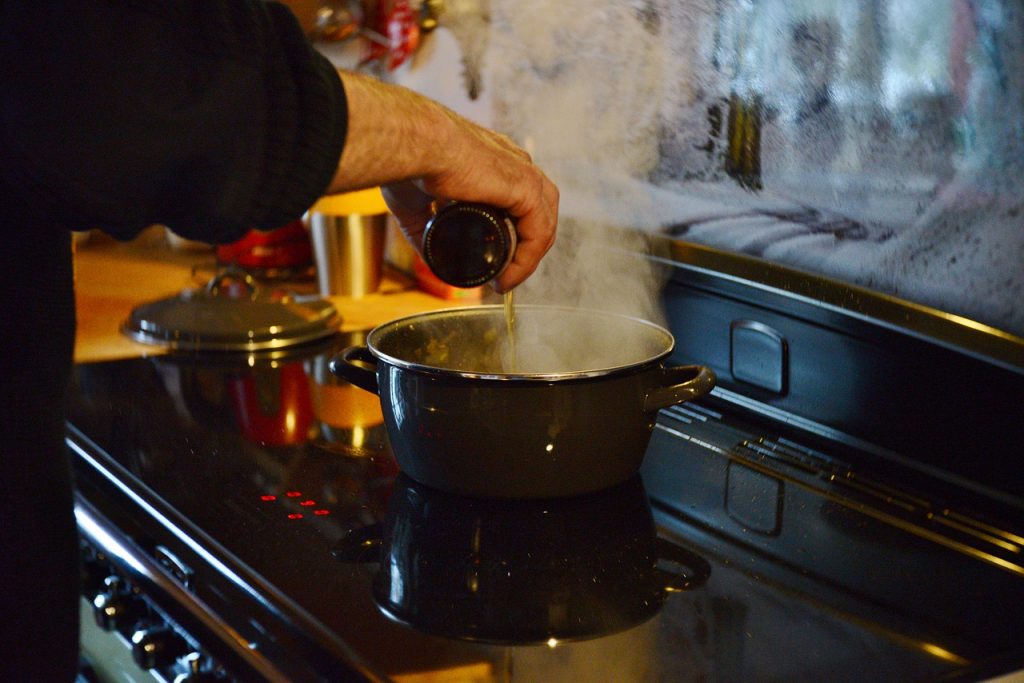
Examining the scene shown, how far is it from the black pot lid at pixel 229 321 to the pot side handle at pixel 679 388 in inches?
26.8

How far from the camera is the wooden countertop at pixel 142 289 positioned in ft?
5.16

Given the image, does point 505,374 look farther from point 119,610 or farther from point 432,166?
point 119,610

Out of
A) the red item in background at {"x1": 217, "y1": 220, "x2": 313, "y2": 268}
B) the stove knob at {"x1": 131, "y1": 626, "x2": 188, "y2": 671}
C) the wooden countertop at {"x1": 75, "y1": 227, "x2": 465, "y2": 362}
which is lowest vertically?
the stove knob at {"x1": 131, "y1": 626, "x2": 188, "y2": 671}

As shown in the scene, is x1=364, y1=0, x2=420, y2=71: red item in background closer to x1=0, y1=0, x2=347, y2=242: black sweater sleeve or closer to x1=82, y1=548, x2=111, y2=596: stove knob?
x1=82, y1=548, x2=111, y2=596: stove knob

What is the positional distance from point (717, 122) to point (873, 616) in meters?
0.60

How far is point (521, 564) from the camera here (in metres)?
0.84

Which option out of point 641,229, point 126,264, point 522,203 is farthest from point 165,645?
point 126,264

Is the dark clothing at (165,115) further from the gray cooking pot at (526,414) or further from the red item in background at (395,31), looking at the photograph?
the red item in background at (395,31)

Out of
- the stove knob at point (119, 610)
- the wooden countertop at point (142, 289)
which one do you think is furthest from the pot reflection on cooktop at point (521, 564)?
the wooden countertop at point (142, 289)

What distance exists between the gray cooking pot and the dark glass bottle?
0.26ft

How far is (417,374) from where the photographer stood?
2.92 ft

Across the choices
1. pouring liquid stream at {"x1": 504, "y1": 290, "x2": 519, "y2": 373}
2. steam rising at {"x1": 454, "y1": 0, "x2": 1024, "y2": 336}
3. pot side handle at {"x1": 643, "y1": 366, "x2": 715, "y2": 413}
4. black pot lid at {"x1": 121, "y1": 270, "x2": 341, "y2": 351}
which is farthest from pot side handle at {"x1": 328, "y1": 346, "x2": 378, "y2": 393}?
black pot lid at {"x1": 121, "y1": 270, "x2": 341, "y2": 351}

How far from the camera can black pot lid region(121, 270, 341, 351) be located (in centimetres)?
149

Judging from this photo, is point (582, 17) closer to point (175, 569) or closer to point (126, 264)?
point (175, 569)
